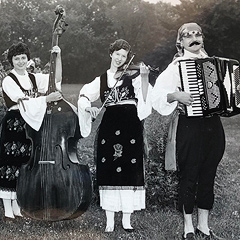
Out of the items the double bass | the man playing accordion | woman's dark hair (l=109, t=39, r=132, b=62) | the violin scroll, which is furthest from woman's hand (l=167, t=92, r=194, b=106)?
the violin scroll

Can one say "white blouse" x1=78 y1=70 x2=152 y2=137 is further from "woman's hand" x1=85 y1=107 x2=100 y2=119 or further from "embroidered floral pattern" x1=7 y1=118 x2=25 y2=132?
"embroidered floral pattern" x1=7 y1=118 x2=25 y2=132

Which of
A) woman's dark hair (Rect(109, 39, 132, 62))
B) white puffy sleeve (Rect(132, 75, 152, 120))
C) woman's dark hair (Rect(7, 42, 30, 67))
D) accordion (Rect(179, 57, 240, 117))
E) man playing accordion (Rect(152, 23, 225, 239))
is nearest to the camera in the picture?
accordion (Rect(179, 57, 240, 117))

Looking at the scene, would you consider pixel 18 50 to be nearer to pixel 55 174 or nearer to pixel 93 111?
pixel 93 111

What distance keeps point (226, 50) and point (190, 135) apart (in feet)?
2.07

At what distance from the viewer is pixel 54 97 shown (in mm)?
3615

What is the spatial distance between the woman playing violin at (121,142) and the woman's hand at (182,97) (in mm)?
187

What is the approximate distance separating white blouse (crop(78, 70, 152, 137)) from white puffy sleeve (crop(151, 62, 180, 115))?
0.05m

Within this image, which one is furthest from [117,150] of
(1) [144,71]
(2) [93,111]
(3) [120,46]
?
(3) [120,46]

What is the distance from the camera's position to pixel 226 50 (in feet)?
11.6

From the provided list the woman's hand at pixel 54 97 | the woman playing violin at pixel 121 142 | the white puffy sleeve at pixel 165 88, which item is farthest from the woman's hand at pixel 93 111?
the white puffy sleeve at pixel 165 88

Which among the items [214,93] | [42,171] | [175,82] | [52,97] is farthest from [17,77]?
[214,93]

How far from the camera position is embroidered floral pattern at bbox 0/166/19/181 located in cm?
370

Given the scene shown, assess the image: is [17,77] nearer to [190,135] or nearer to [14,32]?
[14,32]

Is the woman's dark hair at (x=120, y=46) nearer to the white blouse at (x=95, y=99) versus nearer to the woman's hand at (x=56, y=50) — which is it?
the white blouse at (x=95, y=99)
